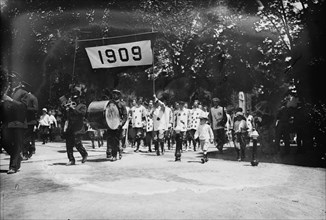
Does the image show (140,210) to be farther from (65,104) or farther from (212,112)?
(212,112)

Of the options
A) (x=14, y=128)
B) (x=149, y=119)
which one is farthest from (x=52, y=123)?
(x=149, y=119)

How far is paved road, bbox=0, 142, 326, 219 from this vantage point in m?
3.45

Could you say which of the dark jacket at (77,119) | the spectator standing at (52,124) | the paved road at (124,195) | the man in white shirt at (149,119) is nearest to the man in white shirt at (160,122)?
the man in white shirt at (149,119)

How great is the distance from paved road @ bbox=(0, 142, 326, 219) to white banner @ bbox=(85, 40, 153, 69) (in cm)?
91

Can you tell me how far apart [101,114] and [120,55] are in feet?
1.79

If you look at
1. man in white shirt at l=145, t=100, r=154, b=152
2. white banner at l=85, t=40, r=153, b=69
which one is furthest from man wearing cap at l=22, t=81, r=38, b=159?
man in white shirt at l=145, t=100, r=154, b=152

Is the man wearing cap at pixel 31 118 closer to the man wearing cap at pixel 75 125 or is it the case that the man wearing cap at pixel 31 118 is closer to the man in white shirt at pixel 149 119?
the man wearing cap at pixel 75 125

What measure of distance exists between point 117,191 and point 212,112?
275 inches

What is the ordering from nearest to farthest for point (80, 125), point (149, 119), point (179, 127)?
point (80, 125) → point (179, 127) → point (149, 119)

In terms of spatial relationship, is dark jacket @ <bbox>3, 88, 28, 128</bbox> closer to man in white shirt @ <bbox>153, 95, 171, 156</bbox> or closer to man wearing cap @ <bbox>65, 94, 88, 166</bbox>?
man wearing cap @ <bbox>65, 94, 88, 166</bbox>

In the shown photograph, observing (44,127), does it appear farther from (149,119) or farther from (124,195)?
(149,119)

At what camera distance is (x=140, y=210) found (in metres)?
3.71

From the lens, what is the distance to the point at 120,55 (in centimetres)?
302

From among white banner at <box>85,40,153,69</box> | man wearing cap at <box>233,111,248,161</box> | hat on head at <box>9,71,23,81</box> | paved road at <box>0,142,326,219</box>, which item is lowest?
paved road at <box>0,142,326,219</box>
